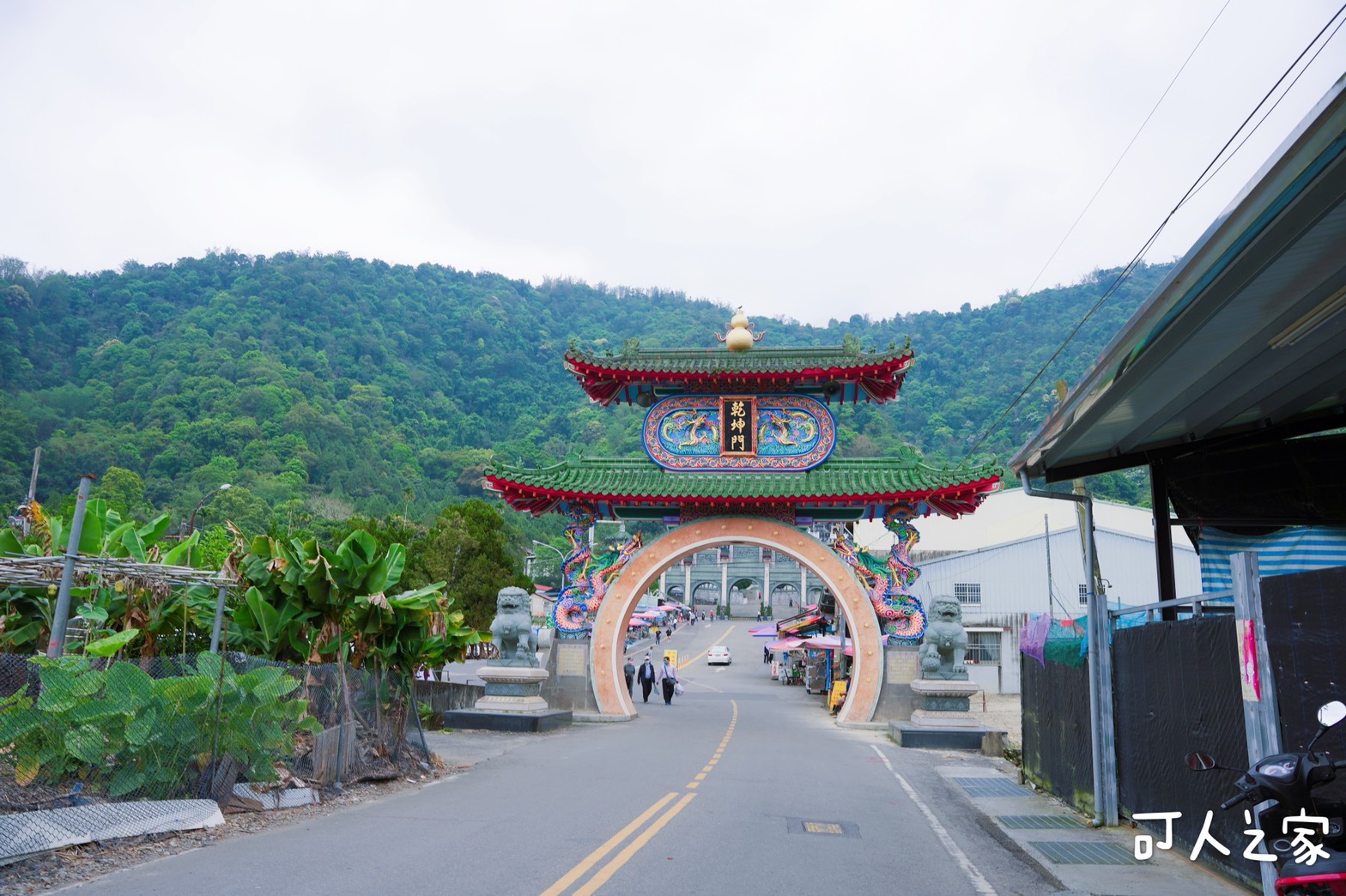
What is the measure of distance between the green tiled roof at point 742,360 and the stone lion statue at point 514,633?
6.23 meters

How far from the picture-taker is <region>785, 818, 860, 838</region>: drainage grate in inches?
396

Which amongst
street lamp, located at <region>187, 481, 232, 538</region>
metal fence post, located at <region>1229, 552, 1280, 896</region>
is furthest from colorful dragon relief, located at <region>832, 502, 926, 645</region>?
metal fence post, located at <region>1229, 552, 1280, 896</region>

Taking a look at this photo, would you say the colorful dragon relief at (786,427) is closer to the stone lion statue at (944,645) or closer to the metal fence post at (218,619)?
the stone lion statue at (944,645)

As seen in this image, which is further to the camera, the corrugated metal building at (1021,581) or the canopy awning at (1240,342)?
the corrugated metal building at (1021,581)

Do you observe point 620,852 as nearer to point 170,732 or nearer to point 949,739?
point 170,732

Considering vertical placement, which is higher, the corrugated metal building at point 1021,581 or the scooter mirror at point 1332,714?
the corrugated metal building at point 1021,581

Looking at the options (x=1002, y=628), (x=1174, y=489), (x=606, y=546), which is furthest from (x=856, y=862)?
(x=1002, y=628)

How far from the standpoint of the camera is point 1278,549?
39.5 ft

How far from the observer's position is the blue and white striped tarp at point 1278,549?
1149 centimetres

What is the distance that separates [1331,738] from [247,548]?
12206mm

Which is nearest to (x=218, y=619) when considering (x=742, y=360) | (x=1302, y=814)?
(x=1302, y=814)

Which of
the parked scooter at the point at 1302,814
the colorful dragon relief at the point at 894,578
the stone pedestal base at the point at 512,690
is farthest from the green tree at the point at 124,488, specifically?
the parked scooter at the point at 1302,814

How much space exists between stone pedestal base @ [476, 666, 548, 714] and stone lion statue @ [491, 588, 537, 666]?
0.27 meters

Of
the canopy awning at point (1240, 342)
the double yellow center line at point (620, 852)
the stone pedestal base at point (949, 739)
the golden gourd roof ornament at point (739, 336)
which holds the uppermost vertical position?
the golden gourd roof ornament at point (739, 336)
